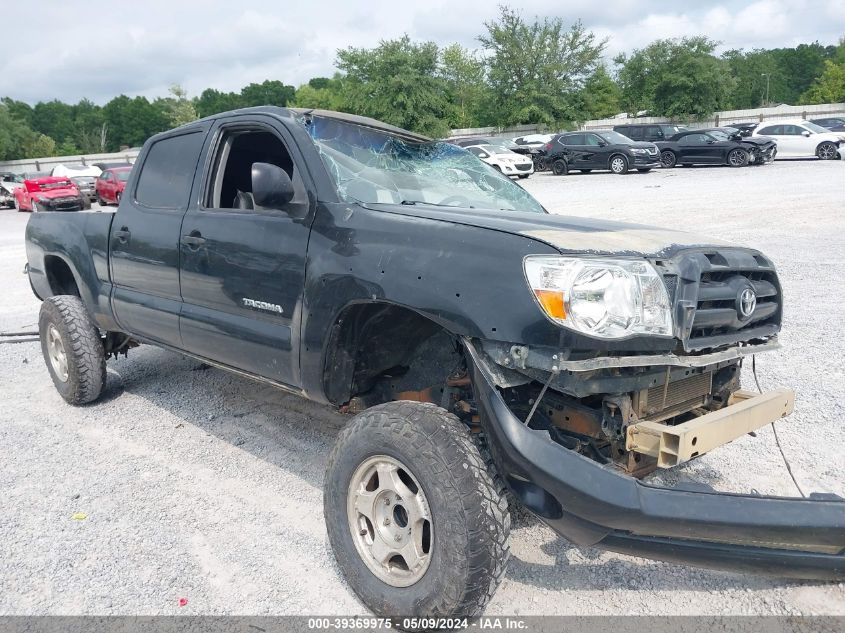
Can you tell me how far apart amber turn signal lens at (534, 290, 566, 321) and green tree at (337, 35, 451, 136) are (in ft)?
133

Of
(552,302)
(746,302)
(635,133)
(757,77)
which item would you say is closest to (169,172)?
(552,302)

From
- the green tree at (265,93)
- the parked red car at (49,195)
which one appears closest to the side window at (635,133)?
the parked red car at (49,195)

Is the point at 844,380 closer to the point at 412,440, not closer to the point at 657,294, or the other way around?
the point at 657,294

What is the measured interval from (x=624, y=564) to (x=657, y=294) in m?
1.37

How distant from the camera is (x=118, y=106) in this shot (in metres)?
98.5

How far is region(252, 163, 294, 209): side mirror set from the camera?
320 centimetres

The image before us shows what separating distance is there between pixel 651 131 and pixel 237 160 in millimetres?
27145

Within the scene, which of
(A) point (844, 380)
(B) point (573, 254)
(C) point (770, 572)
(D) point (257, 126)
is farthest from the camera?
(A) point (844, 380)

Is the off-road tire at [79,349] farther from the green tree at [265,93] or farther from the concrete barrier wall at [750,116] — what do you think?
the green tree at [265,93]

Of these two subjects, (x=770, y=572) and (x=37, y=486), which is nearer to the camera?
(x=770, y=572)

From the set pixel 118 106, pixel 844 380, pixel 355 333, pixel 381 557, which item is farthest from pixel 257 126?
pixel 118 106

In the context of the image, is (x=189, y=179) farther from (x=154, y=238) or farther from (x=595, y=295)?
(x=595, y=295)

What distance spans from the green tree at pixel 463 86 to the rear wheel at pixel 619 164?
73.1 feet

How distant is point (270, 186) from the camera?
3199 mm
